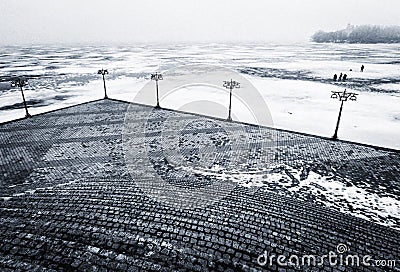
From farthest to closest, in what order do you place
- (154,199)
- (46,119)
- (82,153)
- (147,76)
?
(147,76) → (46,119) → (82,153) → (154,199)

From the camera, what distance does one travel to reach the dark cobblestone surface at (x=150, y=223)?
5.58 metres

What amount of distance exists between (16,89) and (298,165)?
37.1 metres

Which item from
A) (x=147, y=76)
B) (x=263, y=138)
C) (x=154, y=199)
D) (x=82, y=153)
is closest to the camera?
(x=154, y=199)

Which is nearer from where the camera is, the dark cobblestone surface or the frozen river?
the dark cobblestone surface

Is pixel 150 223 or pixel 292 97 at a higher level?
pixel 150 223

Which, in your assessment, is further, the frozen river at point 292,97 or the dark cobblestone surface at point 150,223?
the frozen river at point 292,97

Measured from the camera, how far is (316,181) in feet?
36.1

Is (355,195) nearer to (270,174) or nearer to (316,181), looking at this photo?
(316,181)

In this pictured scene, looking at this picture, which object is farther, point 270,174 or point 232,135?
point 232,135

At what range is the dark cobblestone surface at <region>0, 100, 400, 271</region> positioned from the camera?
5.58 m

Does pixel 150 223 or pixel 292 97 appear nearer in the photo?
Answer: pixel 150 223

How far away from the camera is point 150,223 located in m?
6.78

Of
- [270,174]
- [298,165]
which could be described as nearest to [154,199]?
[270,174]

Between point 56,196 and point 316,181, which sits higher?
point 56,196
